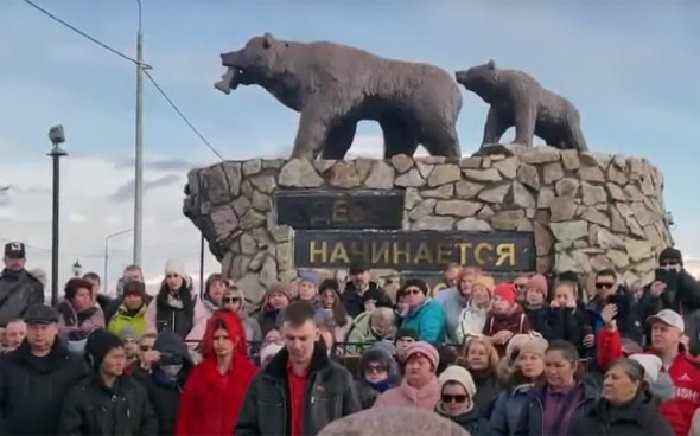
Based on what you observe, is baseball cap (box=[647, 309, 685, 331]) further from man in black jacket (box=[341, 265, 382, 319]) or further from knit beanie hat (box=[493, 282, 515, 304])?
man in black jacket (box=[341, 265, 382, 319])

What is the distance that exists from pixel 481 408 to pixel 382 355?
37.5 inches

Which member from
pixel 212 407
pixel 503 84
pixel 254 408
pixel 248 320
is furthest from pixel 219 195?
pixel 254 408

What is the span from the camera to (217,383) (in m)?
5.16

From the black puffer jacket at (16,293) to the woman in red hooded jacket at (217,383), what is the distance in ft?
7.60

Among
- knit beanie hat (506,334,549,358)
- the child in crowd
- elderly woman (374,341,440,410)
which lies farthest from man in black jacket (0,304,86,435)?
the child in crowd

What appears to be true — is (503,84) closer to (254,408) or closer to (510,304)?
(510,304)

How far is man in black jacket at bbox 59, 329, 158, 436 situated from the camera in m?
5.14

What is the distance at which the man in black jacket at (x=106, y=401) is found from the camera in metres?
5.14

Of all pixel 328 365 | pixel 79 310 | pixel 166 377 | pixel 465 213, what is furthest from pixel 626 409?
pixel 465 213

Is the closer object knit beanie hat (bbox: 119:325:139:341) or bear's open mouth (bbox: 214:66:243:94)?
knit beanie hat (bbox: 119:325:139:341)

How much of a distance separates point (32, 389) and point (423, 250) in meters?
6.24

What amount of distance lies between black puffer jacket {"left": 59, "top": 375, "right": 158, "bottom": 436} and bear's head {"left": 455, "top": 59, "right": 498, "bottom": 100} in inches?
299

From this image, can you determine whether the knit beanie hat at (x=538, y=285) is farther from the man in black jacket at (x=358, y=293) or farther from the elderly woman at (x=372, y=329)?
the man in black jacket at (x=358, y=293)

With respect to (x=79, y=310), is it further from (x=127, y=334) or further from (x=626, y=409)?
(x=626, y=409)
